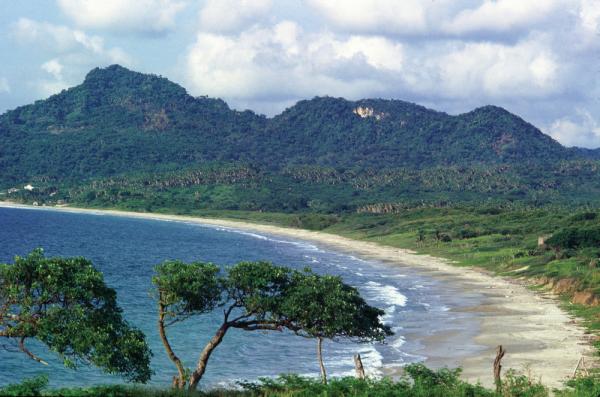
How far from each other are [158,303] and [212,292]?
96.6 inches

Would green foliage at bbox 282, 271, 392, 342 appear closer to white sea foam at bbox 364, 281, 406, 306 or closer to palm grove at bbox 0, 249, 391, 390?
palm grove at bbox 0, 249, 391, 390

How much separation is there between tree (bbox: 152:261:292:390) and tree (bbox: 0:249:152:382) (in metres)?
2.48

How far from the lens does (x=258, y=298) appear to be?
3472 centimetres

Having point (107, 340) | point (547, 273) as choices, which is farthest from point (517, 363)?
point (547, 273)

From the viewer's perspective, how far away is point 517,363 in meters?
54.2

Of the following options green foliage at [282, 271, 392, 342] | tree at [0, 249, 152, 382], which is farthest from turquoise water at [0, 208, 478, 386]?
green foliage at [282, 271, 392, 342]

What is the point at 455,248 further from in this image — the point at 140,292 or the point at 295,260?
the point at 140,292

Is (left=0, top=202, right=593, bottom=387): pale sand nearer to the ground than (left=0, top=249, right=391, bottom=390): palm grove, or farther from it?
nearer to the ground

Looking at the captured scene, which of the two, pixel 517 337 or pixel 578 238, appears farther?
pixel 578 238

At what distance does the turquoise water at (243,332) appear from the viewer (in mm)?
53844

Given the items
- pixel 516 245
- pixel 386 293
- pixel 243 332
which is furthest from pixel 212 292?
pixel 516 245

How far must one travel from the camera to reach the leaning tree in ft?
112

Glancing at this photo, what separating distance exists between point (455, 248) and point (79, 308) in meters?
120

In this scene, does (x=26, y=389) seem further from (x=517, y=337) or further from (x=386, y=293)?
(x=386, y=293)
